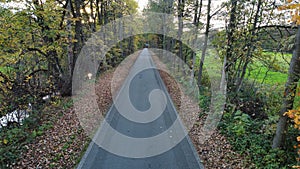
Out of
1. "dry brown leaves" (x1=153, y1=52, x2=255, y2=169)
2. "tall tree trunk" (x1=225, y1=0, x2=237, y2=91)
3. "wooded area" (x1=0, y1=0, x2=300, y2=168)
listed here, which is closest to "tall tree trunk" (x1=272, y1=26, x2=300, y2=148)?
"wooded area" (x1=0, y1=0, x2=300, y2=168)

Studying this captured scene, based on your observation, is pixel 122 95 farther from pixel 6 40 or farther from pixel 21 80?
pixel 6 40

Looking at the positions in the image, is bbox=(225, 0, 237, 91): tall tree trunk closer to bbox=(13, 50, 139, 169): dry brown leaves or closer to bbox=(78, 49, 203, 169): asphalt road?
bbox=(78, 49, 203, 169): asphalt road

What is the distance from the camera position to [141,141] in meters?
7.50

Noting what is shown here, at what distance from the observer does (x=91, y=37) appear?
15.1 meters

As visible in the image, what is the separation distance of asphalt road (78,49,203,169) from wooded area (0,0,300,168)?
155 cm

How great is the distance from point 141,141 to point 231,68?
5.18 metres

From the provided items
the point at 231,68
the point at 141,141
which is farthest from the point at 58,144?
the point at 231,68

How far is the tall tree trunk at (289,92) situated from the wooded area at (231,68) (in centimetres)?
2

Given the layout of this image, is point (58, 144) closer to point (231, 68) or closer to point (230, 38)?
point (231, 68)

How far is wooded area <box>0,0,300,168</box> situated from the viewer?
5.52 metres

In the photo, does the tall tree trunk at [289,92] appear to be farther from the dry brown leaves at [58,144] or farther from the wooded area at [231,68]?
the dry brown leaves at [58,144]

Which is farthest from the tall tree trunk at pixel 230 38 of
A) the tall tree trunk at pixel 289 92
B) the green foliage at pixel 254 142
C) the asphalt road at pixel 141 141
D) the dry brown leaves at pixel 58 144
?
the dry brown leaves at pixel 58 144

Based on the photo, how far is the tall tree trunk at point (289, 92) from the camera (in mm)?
4914

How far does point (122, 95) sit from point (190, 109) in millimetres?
5032
